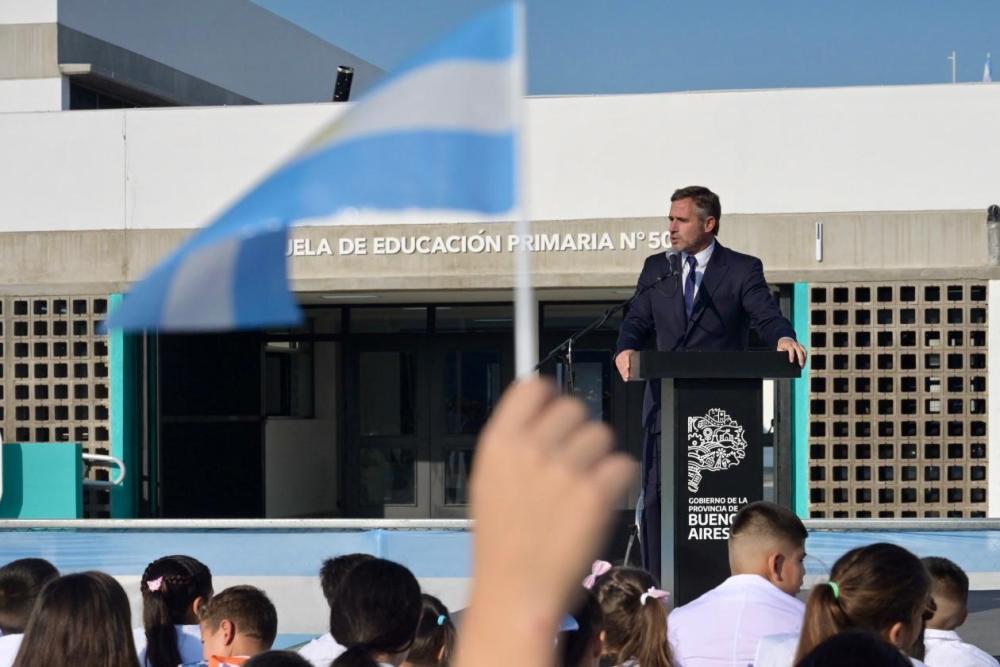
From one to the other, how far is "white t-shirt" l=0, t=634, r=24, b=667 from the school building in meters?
6.97

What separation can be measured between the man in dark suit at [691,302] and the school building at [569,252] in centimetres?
545

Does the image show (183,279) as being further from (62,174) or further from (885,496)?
(62,174)

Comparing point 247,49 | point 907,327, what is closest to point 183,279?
point 907,327

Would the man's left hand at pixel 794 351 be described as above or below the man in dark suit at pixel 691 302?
below

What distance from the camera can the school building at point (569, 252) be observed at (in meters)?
11.9

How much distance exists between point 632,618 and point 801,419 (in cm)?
837

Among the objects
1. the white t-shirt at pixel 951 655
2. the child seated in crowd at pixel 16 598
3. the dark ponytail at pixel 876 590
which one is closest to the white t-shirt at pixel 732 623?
the white t-shirt at pixel 951 655

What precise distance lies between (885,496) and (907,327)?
4.63ft

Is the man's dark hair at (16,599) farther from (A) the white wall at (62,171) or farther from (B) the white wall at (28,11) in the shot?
(B) the white wall at (28,11)

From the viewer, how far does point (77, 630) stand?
128 inches

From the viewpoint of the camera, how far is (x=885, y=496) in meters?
12.0

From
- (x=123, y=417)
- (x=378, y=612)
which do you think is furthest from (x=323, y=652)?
(x=123, y=417)

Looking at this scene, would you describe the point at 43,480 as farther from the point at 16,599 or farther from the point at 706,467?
the point at 706,467

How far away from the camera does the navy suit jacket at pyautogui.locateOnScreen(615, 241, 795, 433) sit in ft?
17.8
